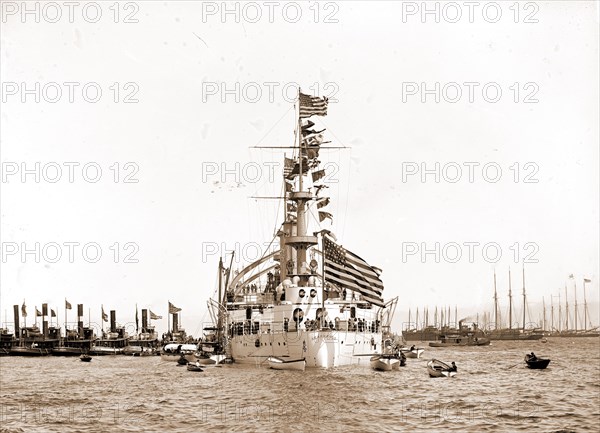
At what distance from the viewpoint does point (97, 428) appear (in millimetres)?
36594

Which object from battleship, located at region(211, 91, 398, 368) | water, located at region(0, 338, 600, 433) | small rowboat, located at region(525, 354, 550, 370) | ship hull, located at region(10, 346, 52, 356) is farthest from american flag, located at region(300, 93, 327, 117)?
ship hull, located at region(10, 346, 52, 356)

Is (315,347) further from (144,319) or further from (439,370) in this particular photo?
(144,319)

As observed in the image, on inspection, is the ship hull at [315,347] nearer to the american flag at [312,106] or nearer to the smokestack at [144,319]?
the american flag at [312,106]

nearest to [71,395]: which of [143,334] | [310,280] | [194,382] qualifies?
[194,382]

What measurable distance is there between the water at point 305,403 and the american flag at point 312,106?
2267 cm

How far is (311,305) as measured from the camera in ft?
230

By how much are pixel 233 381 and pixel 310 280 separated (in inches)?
694

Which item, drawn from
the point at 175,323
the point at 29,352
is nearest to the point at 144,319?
the point at 175,323

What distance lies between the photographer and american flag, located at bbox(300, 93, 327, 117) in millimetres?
73688

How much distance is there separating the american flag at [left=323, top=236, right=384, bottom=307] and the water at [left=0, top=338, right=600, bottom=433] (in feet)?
19.6

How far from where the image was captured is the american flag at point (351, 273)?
192 ft

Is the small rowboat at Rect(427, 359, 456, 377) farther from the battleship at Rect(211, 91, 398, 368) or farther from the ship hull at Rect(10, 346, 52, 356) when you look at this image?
the ship hull at Rect(10, 346, 52, 356)

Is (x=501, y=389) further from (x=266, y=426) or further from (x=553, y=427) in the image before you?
(x=266, y=426)

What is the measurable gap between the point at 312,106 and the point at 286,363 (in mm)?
23660
